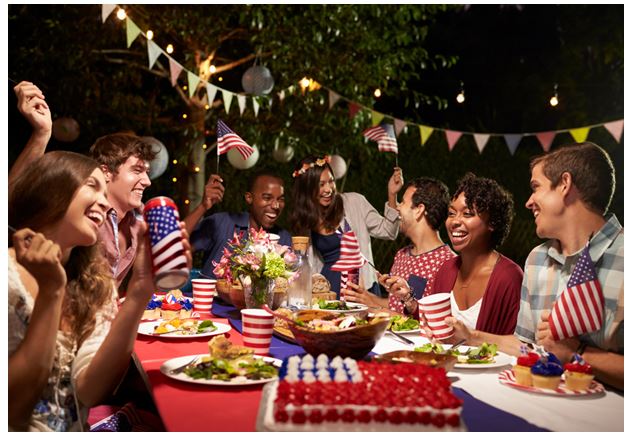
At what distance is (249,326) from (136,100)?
261 inches

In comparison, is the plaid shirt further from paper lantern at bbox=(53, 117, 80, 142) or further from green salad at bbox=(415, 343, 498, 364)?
paper lantern at bbox=(53, 117, 80, 142)

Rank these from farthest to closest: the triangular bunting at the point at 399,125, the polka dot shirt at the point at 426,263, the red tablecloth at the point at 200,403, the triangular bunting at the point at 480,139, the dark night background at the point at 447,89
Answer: the dark night background at the point at 447,89
the triangular bunting at the point at 399,125
the triangular bunting at the point at 480,139
the polka dot shirt at the point at 426,263
the red tablecloth at the point at 200,403

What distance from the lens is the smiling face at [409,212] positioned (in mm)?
4738

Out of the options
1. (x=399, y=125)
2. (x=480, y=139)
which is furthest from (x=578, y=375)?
(x=399, y=125)

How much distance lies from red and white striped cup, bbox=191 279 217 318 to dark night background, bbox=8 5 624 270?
5.17 meters

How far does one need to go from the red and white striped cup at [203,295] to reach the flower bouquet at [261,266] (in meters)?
0.33

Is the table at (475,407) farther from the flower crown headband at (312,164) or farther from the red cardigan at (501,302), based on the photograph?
the flower crown headband at (312,164)

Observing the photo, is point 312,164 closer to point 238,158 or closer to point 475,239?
point 475,239

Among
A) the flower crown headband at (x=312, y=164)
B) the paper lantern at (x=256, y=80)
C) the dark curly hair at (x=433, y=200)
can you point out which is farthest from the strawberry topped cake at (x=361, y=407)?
the paper lantern at (x=256, y=80)

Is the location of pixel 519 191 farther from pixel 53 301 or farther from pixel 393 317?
pixel 53 301

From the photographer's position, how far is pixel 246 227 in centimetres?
530

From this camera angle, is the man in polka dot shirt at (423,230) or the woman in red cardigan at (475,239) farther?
the man in polka dot shirt at (423,230)

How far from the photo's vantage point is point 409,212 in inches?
188
